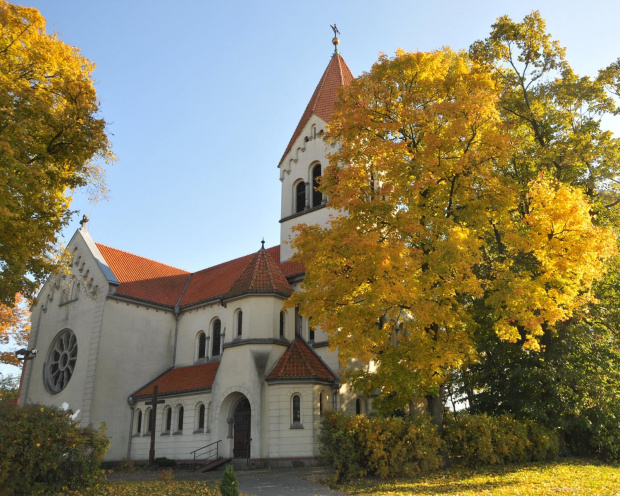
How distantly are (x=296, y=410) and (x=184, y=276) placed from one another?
15045 millimetres

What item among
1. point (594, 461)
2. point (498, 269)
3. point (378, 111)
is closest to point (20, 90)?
point (378, 111)

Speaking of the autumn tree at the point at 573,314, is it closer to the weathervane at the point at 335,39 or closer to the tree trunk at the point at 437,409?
the tree trunk at the point at 437,409

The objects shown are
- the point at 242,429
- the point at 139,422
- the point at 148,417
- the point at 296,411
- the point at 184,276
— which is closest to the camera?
the point at 296,411

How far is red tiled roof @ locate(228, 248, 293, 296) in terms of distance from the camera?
73.0 feet

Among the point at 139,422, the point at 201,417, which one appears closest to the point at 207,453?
the point at 201,417

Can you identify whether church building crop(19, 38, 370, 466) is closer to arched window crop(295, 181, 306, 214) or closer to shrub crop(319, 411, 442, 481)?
arched window crop(295, 181, 306, 214)

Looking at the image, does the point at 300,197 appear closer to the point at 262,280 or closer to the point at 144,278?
the point at 262,280

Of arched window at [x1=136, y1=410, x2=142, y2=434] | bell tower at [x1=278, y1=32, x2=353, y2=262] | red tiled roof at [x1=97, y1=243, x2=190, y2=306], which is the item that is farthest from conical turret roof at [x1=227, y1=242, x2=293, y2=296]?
arched window at [x1=136, y1=410, x2=142, y2=434]

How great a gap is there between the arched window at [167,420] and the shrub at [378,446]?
1158 cm

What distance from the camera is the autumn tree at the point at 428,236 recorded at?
1367cm

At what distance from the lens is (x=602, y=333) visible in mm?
18141

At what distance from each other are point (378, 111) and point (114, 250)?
66.6 feet

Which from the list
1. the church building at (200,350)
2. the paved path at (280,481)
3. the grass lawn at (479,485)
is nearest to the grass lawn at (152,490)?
the grass lawn at (479,485)

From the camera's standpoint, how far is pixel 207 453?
21.3m
